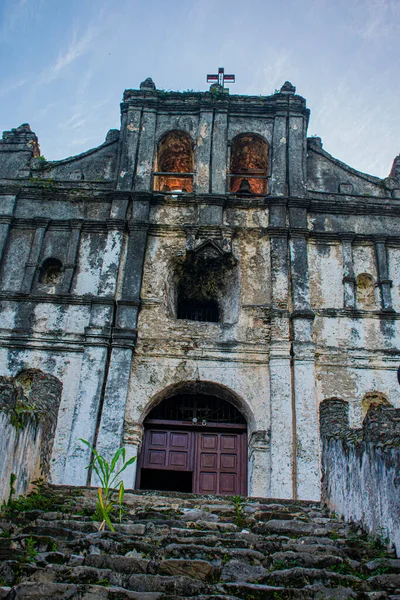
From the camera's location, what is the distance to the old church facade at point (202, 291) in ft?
38.9

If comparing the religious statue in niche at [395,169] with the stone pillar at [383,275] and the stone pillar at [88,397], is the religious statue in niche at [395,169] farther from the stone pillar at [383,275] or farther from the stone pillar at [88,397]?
the stone pillar at [88,397]

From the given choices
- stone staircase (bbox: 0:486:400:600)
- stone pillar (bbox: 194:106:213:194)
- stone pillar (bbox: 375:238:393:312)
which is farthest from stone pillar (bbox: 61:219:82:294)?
stone pillar (bbox: 375:238:393:312)

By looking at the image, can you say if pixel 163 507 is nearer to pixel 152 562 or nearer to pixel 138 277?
pixel 152 562

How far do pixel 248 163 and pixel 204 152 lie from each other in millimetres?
1837

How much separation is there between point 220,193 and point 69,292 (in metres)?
4.14

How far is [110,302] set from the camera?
12.8 m

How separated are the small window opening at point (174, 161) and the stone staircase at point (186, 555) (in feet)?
31.4

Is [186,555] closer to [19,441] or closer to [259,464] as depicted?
[19,441]

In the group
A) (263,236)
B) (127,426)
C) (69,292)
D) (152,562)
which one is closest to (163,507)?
(152,562)

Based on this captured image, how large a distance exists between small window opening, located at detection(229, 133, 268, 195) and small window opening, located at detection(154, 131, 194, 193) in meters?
1.14

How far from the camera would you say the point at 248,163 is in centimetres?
1631

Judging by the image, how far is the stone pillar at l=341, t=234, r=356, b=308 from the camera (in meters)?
13.2

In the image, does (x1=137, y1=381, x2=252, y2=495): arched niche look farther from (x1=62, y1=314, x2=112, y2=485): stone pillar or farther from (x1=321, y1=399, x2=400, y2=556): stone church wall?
(x1=321, y1=399, x2=400, y2=556): stone church wall

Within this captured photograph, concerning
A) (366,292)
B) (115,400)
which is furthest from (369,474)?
(366,292)
